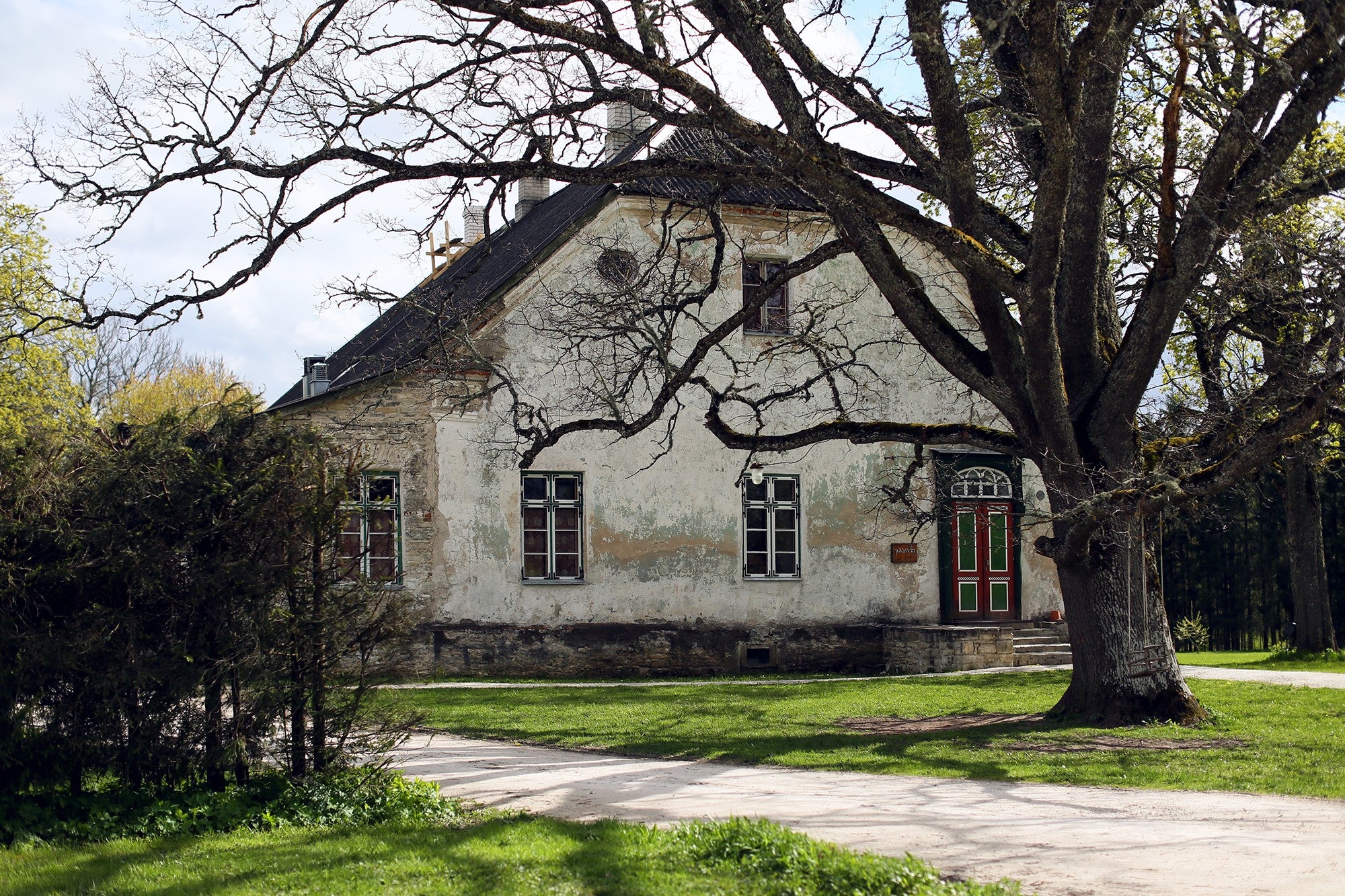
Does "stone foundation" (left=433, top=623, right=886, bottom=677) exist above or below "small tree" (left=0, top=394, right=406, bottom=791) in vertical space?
below

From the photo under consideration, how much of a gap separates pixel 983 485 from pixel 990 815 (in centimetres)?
1536

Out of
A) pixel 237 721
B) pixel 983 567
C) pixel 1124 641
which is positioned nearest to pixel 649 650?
pixel 983 567

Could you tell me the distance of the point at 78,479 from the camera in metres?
7.96

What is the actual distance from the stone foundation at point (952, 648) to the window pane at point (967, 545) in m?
1.59

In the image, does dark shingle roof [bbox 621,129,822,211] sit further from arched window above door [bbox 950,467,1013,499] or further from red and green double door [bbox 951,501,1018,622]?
red and green double door [bbox 951,501,1018,622]

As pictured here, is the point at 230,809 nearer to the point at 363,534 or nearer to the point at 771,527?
the point at 363,534

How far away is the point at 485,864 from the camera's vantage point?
607 cm

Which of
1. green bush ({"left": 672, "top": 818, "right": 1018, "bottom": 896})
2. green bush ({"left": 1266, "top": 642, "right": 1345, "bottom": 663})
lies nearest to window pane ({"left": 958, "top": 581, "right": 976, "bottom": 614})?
green bush ({"left": 1266, "top": 642, "right": 1345, "bottom": 663})

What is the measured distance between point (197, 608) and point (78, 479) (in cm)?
113

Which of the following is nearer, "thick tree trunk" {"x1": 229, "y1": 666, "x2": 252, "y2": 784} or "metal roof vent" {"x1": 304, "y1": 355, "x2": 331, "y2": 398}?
"thick tree trunk" {"x1": 229, "y1": 666, "x2": 252, "y2": 784}

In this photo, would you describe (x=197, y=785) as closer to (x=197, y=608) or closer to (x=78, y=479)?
(x=197, y=608)


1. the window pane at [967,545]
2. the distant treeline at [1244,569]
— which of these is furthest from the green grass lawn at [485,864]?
the distant treeline at [1244,569]

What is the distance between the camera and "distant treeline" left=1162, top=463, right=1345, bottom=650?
27719mm

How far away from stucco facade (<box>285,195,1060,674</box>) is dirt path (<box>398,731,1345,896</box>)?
847 cm
